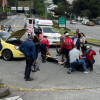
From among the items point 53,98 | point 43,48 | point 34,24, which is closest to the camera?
point 53,98

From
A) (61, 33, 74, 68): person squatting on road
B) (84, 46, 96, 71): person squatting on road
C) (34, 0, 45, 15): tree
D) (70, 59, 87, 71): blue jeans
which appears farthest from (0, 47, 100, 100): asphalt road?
(34, 0, 45, 15): tree

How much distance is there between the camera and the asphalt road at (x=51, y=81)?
23.0ft

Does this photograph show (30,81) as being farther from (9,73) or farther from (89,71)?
(89,71)

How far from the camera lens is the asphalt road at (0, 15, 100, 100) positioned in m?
7.01

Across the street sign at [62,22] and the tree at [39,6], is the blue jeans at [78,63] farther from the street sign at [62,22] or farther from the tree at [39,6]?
the tree at [39,6]

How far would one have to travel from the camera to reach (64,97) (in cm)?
689

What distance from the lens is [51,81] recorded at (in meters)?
8.62

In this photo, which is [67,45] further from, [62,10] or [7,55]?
[62,10]

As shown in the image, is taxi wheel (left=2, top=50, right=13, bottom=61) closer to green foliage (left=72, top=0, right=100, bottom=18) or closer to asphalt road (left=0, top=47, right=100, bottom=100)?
asphalt road (left=0, top=47, right=100, bottom=100)

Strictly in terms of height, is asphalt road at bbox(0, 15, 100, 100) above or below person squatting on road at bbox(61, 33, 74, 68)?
below

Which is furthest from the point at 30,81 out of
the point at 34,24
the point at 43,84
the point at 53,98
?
the point at 34,24

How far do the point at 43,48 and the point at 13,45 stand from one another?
1.71 m

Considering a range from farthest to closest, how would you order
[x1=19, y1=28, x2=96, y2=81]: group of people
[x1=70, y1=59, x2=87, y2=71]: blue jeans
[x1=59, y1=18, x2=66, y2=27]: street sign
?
[x1=59, y1=18, x2=66, y2=27]: street sign < [x1=70, y1=59, x2=87, y2=71]: blue jeans < [x1=19, y1=28, x2=96, y2=81]: group of people

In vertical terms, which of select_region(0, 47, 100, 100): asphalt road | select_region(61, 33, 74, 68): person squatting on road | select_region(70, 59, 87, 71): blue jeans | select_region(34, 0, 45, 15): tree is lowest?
select_region(0, 47, 100, 100): asphalt road
